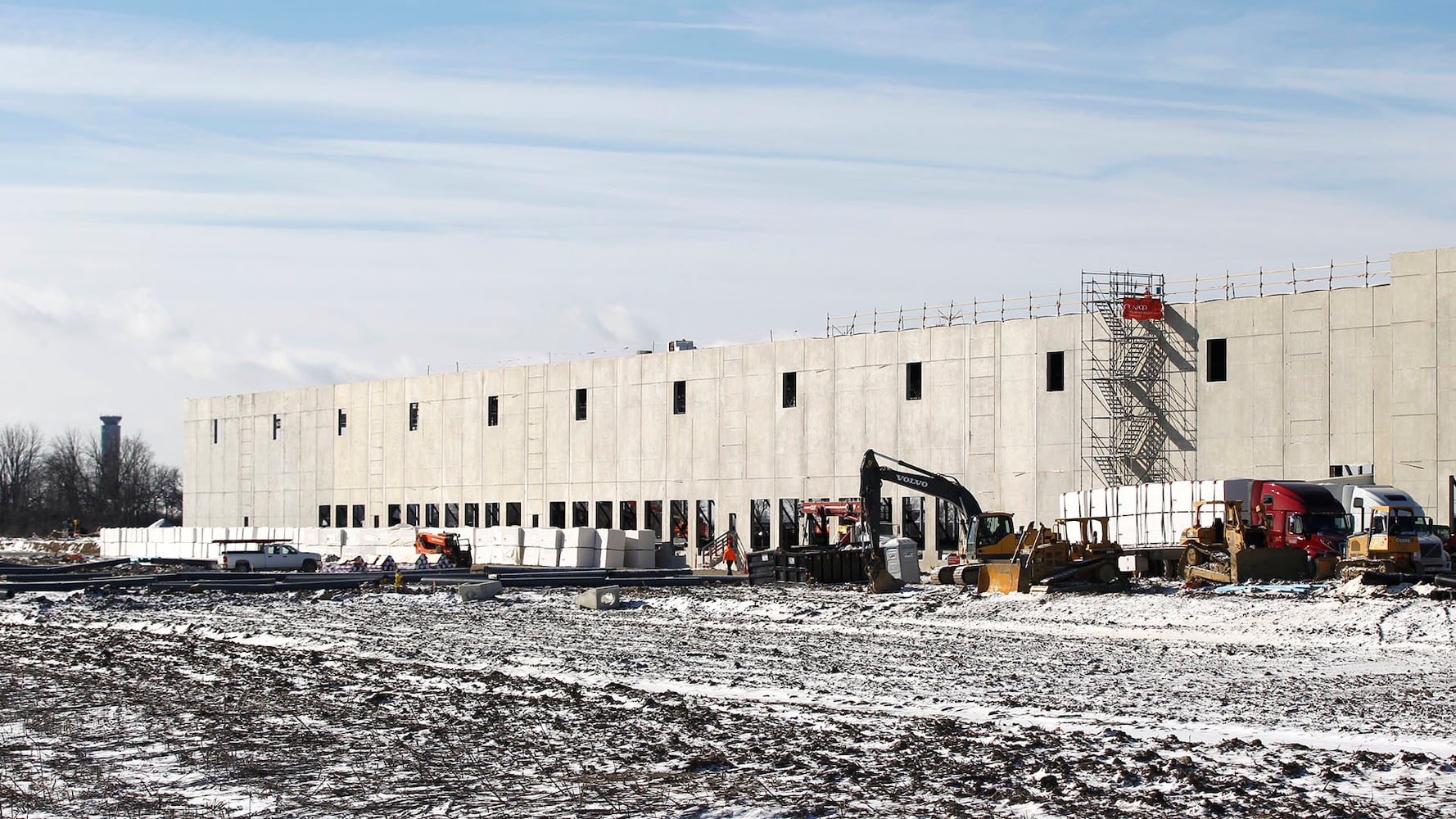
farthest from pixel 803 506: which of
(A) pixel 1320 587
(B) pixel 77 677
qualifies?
(B) pixel 77 677

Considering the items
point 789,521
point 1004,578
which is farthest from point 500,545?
point 1004,578

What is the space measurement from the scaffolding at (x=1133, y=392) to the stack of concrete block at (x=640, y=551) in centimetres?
1657

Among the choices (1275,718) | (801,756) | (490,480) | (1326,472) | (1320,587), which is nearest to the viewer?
(801,756)

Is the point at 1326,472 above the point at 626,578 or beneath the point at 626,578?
above

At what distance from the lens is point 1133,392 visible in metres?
50.4

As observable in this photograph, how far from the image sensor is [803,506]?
55625mm

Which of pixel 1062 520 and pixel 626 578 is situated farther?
pixel 626 578

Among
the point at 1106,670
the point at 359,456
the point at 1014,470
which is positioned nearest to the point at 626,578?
the point at 1014,470

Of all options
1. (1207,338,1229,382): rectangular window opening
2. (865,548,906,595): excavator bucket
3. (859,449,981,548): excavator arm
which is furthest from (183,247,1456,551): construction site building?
(865,548,906,595): excavator bucket

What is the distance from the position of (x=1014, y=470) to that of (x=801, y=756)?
41468mm

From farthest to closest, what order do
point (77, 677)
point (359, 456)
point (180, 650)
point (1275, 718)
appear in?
point (359, 456) < point (180, 650) < point (77, 677) < point (1275, 718)

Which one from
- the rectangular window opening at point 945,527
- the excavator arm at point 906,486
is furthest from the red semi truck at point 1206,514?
the rectangular window opening at point 945,527

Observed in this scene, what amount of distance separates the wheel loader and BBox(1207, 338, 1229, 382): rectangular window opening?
1328 centimetres

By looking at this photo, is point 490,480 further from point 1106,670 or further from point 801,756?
point 801,756
